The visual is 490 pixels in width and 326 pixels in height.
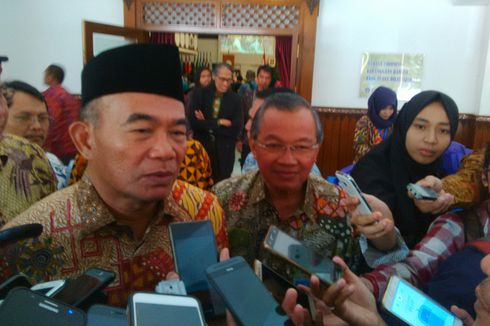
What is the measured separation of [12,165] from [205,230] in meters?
0.74

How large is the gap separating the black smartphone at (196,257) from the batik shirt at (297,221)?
1.47 ft

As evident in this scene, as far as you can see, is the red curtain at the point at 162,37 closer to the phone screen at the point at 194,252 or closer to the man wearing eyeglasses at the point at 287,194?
the man wearing eyeglasses at the point at 287,194

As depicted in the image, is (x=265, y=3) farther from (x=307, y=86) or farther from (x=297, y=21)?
(x=307, y=86)

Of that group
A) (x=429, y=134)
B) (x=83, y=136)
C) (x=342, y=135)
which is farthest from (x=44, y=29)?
(x=429, y=134)

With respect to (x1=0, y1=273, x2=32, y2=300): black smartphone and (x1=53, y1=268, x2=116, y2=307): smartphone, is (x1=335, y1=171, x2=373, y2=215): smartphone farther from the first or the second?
(x1=0, y1=273, x2=32, y2=300): black smartphone

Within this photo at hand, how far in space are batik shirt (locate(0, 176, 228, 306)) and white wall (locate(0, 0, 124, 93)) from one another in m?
4.46

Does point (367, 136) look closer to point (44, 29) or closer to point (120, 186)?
point (120, 186)

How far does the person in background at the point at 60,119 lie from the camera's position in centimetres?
231

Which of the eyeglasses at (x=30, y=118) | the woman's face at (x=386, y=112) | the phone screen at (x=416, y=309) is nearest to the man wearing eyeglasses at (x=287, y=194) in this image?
the phone screen at (x=416, y=309)

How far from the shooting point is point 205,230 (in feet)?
2.39

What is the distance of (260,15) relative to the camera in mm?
4500

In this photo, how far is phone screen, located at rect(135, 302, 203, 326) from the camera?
464 mm

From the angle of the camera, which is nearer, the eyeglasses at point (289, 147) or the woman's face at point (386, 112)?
the eyeglasses at point (289, 147)

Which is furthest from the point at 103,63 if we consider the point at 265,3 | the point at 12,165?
the point at 265,3
